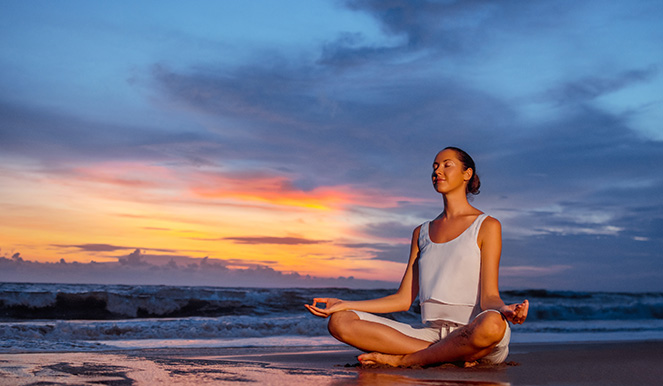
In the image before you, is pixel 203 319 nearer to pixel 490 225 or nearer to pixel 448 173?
pixel 448 173

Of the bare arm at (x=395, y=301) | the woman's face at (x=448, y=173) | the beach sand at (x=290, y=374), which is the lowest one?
the beach sand at (x=290, y=374)

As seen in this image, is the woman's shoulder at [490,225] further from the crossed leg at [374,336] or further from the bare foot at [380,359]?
the bare foot at [380,359]

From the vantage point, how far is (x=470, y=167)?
4211 mm

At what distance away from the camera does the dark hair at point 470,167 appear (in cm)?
418

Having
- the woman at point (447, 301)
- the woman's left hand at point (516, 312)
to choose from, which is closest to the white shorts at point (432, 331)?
the woman at point (447, 301)

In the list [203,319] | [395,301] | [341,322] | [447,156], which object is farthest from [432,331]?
[203,319]

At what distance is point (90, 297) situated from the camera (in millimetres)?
16906

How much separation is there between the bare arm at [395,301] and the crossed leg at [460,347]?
32 cm

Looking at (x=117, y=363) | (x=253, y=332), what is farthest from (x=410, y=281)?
(x=253, y=332)

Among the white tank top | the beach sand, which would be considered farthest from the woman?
the beach sand

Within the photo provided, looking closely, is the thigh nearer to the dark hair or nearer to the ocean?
the dark hair

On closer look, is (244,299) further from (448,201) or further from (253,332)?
(448,201)

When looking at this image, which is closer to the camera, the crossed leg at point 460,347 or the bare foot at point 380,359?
the crossed leg at point 460,347

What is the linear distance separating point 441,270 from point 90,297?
15.0 metres
